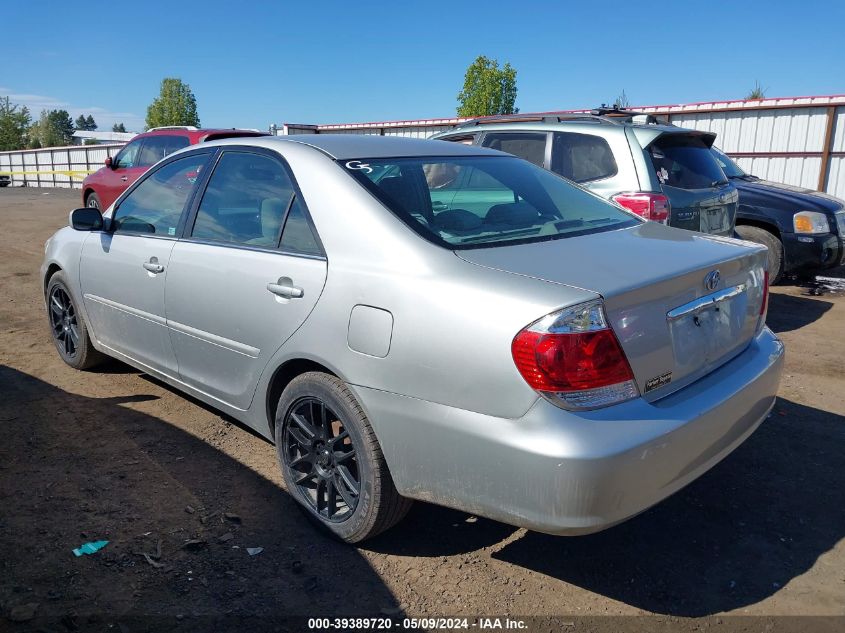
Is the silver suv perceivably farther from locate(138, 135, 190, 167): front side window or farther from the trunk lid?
locate(138, 135, 190, 167): front side window

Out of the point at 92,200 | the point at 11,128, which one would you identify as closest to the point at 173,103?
the point at 11,128

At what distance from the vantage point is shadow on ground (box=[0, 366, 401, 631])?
258 centimetres

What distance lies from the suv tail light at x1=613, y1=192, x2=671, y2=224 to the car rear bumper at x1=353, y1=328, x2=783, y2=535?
3.18m

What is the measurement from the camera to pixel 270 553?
2930 mm

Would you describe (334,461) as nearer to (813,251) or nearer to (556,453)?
(556,453)

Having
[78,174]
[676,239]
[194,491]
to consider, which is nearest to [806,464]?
[676,239]

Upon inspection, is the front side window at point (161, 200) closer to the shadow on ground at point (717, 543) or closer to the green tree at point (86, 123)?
the shadow on ground at point (717, 543)

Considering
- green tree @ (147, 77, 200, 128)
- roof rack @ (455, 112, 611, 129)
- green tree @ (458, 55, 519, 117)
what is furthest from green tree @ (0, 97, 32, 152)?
roof rack @ (455, 112, 611, 129)

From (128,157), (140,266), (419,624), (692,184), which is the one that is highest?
(128,157)

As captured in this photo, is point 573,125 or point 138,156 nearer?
point 573,125

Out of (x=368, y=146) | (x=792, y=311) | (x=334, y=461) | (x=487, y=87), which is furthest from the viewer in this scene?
(x=487, y=87)

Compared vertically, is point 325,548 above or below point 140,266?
below

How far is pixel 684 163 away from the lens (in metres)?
6.34

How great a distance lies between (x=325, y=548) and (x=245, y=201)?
1.71 metres
